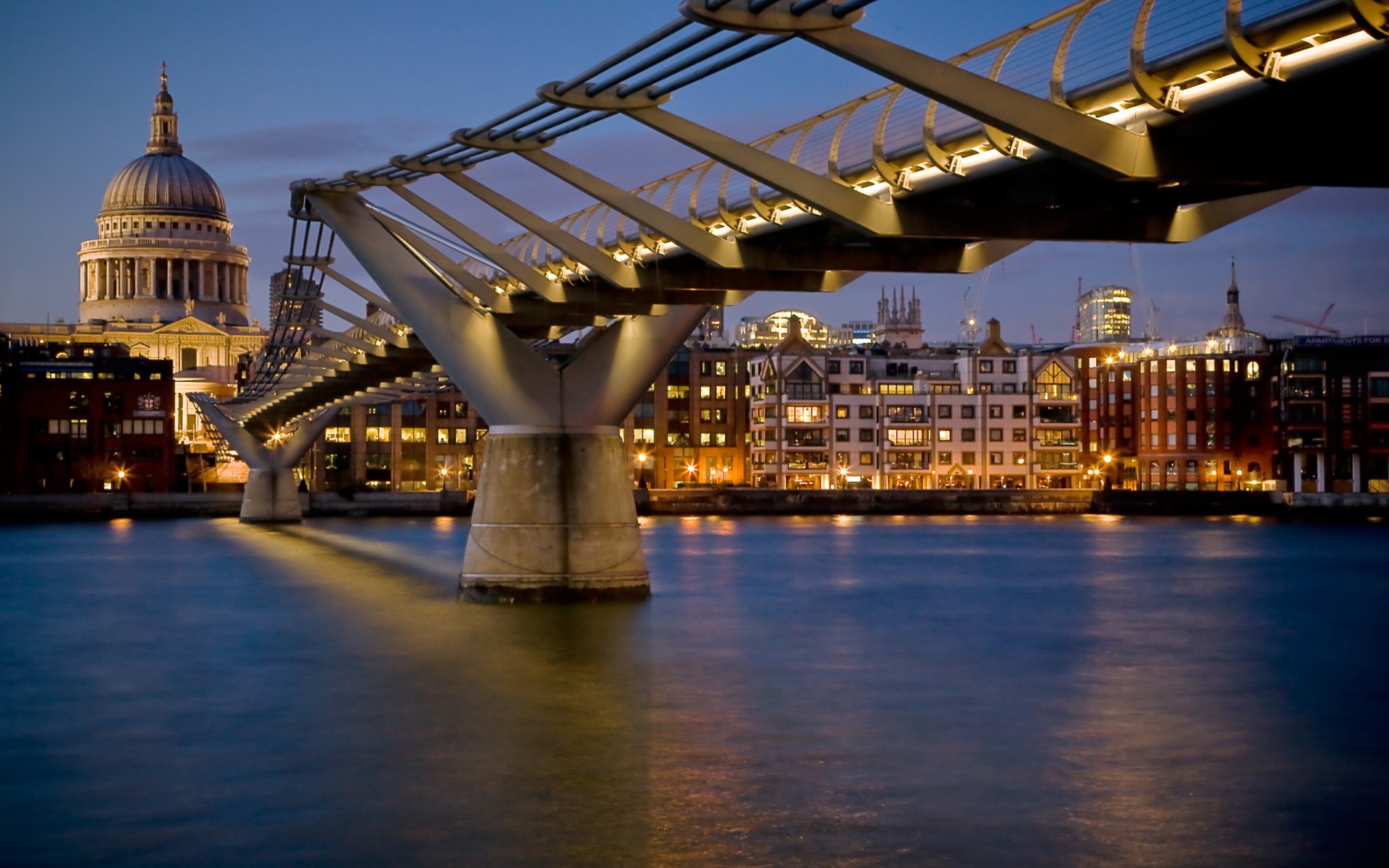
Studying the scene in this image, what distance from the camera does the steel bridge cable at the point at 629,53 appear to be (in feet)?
61.6

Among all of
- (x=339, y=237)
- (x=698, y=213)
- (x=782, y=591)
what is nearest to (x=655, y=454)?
(x=782, y=591)

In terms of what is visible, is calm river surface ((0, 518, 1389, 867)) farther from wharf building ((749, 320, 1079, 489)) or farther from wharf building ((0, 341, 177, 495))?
wharf building ((749, 320, 1079, 489))

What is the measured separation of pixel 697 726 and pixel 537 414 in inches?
556

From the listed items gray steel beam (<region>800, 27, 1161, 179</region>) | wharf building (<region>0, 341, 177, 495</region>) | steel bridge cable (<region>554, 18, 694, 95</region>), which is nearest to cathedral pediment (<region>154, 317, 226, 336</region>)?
wharf building (<region>0, 341, 177, 495</region>)

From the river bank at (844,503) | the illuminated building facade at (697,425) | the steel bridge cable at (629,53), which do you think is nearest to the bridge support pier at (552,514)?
the steel bridge cable at (629,53)

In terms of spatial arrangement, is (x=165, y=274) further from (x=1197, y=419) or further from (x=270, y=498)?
(x=1197, y=419)

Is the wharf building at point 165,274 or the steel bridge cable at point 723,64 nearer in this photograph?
the steel bridge cable at point 723,64

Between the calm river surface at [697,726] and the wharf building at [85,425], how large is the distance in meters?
67.4

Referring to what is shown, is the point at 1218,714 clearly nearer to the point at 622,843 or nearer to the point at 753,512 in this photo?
the point at 622,843

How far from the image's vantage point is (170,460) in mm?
124375

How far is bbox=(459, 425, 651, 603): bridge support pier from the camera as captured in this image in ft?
124

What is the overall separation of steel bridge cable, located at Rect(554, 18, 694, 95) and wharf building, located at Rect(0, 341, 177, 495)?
100598mm

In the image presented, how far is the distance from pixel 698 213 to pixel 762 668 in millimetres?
8724

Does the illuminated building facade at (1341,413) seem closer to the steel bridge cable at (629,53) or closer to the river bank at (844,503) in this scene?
the river bank at (844,503)
